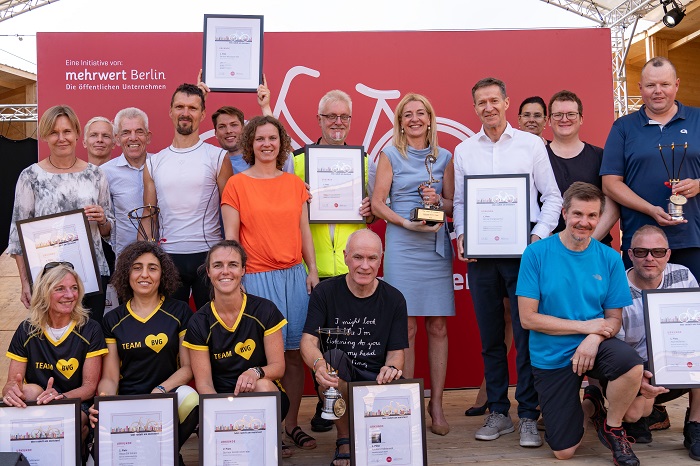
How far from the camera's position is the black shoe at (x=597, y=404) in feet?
12.1

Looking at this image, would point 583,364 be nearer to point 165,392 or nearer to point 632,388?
point 632,388

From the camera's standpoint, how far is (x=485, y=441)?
Result: 12.2 feet

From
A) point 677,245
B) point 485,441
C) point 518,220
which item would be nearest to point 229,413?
point 485,441

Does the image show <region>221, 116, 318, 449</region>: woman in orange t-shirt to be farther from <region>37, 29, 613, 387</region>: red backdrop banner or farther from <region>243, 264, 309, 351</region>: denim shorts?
<region>37, 29, 613, 387</region>: red backdrop banner

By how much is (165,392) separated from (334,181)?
1.51 metres

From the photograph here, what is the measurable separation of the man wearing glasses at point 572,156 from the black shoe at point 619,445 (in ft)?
3.57

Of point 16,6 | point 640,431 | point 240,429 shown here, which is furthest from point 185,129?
point 16,6

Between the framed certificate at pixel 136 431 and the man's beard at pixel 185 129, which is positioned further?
the man's beard at pixel 185 129

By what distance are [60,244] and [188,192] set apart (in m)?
0.68

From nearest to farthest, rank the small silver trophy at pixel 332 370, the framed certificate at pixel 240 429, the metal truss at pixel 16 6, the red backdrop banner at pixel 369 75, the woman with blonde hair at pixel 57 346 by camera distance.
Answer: the framed certificate at pixel 240 429 < the small silver trophy at pixel 332 370 < the woman with blonde hair at pixel 57 346 < the red backdrop banner at pixel 369 75 < the metal truss at pixel 16 6

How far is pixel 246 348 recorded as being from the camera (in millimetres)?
3275

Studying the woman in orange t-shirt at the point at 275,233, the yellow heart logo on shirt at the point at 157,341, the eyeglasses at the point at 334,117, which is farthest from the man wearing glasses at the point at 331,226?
the yellow heart logo on shirt at the point at 157,341

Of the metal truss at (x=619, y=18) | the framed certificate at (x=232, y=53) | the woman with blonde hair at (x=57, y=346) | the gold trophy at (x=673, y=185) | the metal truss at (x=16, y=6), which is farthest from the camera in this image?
the metal truss at (x=16, y=6)

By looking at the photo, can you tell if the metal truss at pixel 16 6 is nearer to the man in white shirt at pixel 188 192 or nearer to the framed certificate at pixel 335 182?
the man in white shirt at pixel 188 192
